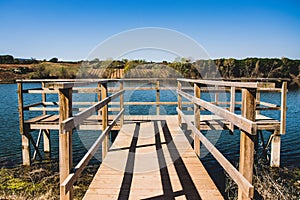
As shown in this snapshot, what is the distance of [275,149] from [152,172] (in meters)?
3.73

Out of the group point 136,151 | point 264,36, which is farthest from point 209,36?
point 136,151

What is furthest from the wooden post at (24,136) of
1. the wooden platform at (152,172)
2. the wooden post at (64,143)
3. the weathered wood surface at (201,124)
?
the wooden post at (64,143)

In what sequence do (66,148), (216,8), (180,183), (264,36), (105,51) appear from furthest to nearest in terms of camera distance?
(264,36), (216,8), (105,51), (180,183), (66,148)

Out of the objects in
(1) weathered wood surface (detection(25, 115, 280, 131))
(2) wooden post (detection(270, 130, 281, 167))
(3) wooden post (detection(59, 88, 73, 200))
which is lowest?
(2) wooden post (detection(270, 130, 281, 167))

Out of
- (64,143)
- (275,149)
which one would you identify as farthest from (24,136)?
(275,149)

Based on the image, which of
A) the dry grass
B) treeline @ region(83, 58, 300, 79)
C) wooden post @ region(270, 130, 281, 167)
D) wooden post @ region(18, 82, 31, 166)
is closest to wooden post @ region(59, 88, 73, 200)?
the dry grass

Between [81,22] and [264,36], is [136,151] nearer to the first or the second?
[81,22]

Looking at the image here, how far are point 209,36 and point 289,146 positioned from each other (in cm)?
1087

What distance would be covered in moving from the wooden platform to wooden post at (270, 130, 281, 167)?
7.33ft

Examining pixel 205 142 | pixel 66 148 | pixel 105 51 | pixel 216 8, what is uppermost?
pixel 216 8

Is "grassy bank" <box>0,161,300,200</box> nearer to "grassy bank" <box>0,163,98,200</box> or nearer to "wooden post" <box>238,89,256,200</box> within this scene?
"grassy bank" <box>0,163,98,200</box>

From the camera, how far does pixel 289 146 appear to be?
7.03m

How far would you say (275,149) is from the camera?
5.60m

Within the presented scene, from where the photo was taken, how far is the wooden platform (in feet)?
8.13
